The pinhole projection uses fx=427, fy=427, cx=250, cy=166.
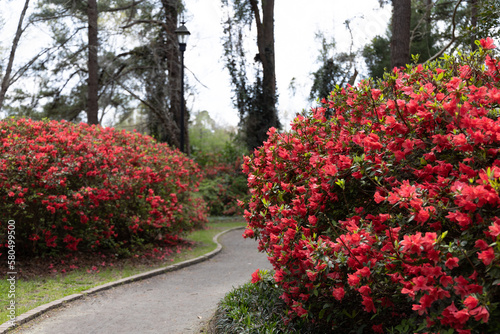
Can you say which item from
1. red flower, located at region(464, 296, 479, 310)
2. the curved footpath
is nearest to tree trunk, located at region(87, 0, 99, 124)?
the curved footpath

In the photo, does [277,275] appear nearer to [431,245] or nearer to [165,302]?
[431,245]

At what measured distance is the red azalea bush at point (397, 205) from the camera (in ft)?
7.53

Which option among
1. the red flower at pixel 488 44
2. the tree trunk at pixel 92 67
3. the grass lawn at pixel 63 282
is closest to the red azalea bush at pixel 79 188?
the grass lawn at pixel 63 282

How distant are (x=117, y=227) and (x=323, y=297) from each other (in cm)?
617

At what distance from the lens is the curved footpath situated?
192 inches

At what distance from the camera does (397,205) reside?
10.2ft

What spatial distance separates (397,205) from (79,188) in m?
6.19

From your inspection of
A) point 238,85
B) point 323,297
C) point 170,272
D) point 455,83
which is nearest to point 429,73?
point 455,83

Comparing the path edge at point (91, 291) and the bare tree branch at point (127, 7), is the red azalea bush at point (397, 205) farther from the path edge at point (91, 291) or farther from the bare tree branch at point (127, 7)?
the bare tree branch at point (127, 7)

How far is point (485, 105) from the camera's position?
9.68 feet

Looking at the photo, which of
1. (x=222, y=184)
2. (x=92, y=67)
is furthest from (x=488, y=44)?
(x=222, y=184)

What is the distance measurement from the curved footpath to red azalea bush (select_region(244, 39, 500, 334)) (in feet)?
6.00

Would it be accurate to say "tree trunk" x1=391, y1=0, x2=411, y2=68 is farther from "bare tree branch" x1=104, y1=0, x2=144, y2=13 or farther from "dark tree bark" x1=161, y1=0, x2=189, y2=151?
"bare tree branch" x1=104, y1=0, x2=144, y2=13

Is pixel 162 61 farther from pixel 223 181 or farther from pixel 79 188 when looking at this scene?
pixel 79 188
